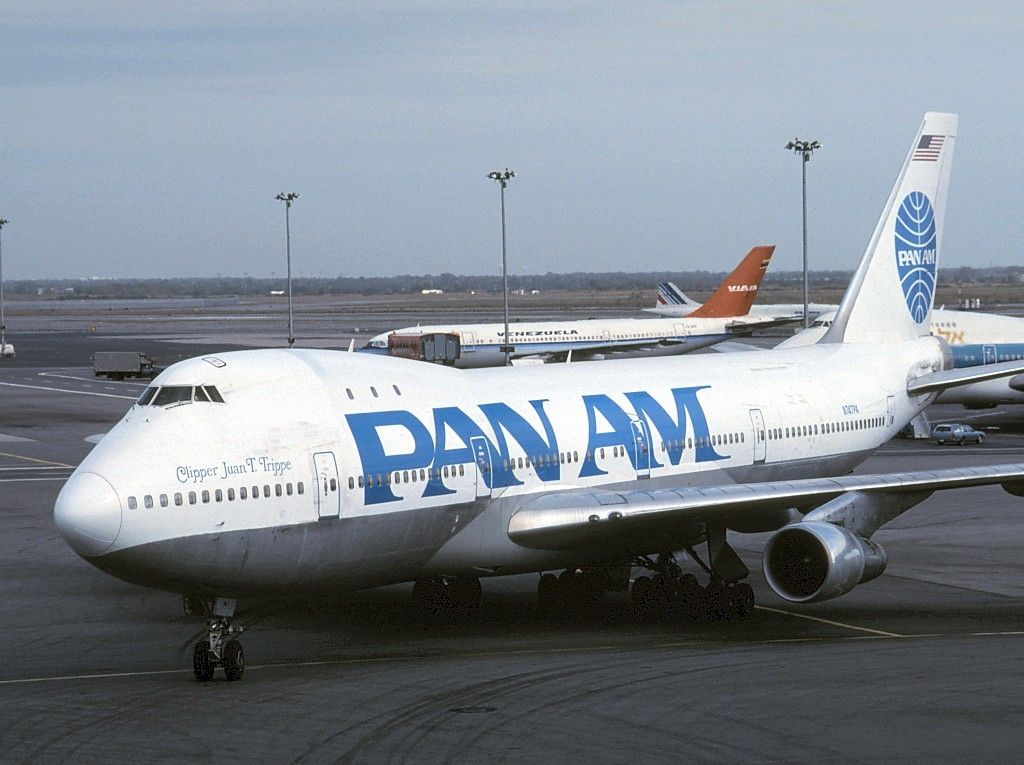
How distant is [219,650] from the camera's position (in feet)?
76.5

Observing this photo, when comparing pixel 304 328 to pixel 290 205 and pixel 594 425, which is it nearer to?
pixel 290 205

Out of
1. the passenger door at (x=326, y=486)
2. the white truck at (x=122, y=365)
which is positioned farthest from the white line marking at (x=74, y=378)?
the passenger door at (x=326, y=486)

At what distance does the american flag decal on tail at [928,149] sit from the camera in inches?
1550

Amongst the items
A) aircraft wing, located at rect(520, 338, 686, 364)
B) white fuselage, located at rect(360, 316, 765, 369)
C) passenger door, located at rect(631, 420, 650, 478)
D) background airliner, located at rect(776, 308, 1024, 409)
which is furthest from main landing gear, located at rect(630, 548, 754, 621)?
white fuselage, located at rect(360, 316, 765, 369)

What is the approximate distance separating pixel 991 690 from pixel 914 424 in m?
41.4

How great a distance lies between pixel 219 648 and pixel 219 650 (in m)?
0.04

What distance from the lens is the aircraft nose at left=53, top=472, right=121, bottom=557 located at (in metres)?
21.6

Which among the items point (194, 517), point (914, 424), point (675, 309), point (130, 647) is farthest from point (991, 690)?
point (675, 309)

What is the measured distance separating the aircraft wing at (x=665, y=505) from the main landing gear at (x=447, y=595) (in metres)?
2.96

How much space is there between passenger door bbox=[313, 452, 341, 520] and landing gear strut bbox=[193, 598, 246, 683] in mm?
1973

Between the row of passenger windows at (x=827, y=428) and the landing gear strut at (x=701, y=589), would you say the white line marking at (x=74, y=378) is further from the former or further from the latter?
the landing gear strut at (x=701, y=589)

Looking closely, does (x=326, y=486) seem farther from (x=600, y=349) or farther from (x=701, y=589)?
(x=600, y=349)

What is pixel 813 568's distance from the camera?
26.6m

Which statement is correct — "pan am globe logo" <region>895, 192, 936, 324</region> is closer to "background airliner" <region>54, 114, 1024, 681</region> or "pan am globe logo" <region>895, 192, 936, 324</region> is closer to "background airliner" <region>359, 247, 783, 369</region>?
"background airliner" <region>54, 114, 1024, 681</region>
